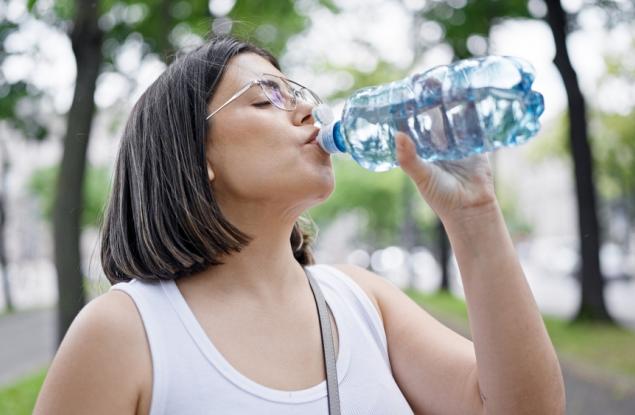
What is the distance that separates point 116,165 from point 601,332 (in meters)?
10.2

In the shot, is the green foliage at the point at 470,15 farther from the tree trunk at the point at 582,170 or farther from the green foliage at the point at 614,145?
the green foliage at the point at 614,145

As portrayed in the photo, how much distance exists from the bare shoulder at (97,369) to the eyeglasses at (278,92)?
2.08 ft

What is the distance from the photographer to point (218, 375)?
1.58 m

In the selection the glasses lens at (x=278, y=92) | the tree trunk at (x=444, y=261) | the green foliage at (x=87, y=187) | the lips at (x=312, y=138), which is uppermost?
the glasses lens at (x=278, y=92)

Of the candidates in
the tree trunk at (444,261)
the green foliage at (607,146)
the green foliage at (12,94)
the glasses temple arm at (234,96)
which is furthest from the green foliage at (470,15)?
the green foliage at (607,146)

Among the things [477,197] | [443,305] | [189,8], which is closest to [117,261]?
[477,197]

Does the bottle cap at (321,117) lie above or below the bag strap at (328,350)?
above

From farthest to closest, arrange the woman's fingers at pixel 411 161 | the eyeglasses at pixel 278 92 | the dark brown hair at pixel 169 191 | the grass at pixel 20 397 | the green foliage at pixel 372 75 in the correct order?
the green foliage at pixel 372 75
the grass at pixel 20 397
the eyeglasses at pixel 278 92
the dark brown hair at pixel 169 191
the woman's fingers at pixel 411 161

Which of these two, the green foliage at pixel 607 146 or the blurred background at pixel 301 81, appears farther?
the green foliage at pixel 607 146

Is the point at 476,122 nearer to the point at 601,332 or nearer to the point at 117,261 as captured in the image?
the point at 117,261

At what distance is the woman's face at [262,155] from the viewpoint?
70.8 inches

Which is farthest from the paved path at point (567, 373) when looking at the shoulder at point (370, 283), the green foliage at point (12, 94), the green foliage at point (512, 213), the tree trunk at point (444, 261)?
the green foliage at point (512, 213)

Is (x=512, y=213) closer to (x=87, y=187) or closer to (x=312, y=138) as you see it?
(x=87, y=187)

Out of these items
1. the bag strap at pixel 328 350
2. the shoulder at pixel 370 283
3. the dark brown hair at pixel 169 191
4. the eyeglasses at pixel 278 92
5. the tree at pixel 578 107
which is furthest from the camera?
the tree at pixel 578 107
